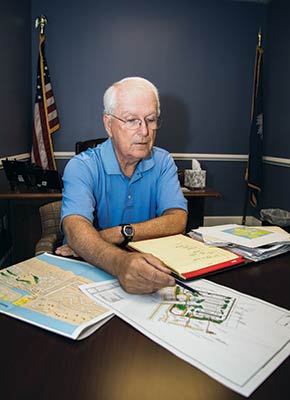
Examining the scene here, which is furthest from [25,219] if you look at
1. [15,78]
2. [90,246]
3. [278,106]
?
[278,106]

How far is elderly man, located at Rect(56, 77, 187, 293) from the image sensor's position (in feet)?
3.34

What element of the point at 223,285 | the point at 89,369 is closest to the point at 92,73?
the point at 223,285

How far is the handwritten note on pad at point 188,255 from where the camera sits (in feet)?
2.56

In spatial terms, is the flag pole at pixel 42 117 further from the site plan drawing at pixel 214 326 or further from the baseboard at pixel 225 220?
the site plan drawing at pixel 214 326

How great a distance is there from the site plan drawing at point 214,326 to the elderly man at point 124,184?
10.6 inches

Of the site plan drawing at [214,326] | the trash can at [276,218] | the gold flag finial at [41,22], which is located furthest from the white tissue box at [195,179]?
the site plan drawing at [214,326]

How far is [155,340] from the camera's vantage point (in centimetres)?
54

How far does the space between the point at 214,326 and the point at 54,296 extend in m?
0.31

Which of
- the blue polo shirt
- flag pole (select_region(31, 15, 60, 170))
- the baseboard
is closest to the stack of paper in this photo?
the blue polo shirt

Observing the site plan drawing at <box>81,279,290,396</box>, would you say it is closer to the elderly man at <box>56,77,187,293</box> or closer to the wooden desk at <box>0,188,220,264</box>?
the elderly man at <box>56,77,187,293</box>

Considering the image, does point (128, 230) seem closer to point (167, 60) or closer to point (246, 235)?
point (246, 235)

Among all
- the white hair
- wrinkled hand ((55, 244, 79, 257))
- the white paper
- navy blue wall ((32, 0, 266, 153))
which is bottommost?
→ wrinkled hand ((55, 244, 79, 257))

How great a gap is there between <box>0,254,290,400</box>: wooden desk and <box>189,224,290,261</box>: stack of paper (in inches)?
18.1

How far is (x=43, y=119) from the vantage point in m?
3.30
